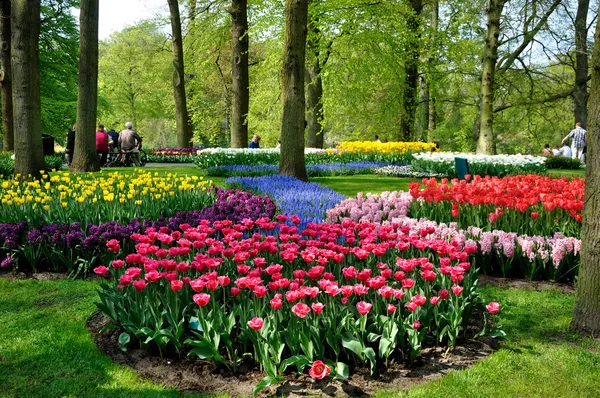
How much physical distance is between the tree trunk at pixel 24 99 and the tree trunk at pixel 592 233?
909 cm

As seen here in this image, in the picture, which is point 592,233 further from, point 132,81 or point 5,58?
point 132,81

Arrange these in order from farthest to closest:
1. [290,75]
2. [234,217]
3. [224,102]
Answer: [224,102]
[290,75]
[234,217]

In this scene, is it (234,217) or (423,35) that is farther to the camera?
(423,35)

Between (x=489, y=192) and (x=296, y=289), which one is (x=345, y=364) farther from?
(x=489, y=192)

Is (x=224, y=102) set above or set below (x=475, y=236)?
above

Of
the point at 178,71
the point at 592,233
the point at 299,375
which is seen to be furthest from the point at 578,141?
the point at 299,375

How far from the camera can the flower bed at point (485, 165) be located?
13.5 metres

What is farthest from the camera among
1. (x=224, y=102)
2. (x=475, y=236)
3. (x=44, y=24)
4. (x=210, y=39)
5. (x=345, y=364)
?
(x=224, y=102)

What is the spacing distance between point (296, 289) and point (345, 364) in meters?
0.50

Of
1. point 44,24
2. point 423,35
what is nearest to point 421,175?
point 423,35

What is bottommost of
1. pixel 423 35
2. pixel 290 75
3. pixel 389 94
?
pixel 290 75

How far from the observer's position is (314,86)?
23.4m

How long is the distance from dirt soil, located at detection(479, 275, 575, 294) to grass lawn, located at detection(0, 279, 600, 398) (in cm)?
34

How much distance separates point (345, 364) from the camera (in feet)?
9.79
